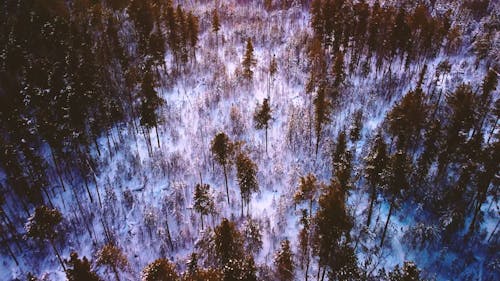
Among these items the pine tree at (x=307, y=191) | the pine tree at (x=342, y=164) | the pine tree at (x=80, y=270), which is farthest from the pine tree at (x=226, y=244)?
the pine tree at (x=342, y=164)

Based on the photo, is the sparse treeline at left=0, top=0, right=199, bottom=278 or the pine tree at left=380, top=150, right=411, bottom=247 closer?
the pine tree at left=380, top=150, right=411, bottom=247

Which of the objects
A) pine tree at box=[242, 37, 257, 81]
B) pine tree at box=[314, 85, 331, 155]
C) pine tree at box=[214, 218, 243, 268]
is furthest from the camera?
pine tree at box=[242, 37, 257, 81]

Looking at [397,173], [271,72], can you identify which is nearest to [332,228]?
[397,173]

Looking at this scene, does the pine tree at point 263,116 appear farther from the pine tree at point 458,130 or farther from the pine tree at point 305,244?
the pine tree at point 458,130

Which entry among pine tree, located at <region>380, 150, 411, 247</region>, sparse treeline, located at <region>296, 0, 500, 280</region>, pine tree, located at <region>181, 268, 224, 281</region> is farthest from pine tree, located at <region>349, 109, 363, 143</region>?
pine tree, located at <region>181, 268, 224, 281</region>

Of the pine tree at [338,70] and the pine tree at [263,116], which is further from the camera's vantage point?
the pine tree at [338,70]

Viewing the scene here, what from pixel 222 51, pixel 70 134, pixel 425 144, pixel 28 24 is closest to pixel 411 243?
pixel 425 144

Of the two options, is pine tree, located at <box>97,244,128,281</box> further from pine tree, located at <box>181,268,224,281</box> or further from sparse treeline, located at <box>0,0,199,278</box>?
pine tree, located at <box>181,268,224,281</box>
